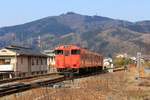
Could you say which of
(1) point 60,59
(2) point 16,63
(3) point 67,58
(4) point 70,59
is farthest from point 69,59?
(2) point 16,63

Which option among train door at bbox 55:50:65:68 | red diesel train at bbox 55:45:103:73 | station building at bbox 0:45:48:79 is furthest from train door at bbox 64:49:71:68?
station building at bbox 0:45:48:79

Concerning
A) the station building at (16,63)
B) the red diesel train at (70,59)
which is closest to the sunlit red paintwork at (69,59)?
the red diesel train at (70,59)

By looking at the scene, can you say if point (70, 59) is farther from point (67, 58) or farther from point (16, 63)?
point (16, 63)

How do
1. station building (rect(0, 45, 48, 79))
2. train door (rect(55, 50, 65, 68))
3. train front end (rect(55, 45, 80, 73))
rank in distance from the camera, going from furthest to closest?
station building (rect(0, 45, 48, 79))
train door (rect(55, 50, 65, 68))
train front end (rect(55, 45, 80, 73))

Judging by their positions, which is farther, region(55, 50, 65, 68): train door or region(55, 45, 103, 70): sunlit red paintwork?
region(55, 50, 65, 68): train door

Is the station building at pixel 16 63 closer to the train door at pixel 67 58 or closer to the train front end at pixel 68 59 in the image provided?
the train front end at pixel 68 59

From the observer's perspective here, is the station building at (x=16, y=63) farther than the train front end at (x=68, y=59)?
Yes

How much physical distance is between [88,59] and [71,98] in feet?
92.8

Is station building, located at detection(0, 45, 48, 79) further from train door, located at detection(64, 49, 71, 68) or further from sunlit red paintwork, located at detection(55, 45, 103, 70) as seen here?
train door, located at detection(64, 49, 71, 68)

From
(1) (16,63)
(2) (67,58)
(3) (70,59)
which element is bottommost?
(1) (16,63)

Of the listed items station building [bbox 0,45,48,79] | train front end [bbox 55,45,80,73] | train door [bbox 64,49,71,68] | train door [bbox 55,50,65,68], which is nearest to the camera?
train front end [bbox 55,45,80,73]

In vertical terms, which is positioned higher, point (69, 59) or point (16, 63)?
point (69, 59)

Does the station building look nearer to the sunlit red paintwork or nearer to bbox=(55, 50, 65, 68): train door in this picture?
bbox=(55, 50, 65, 68): train door

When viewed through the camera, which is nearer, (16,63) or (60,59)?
(60,59)
